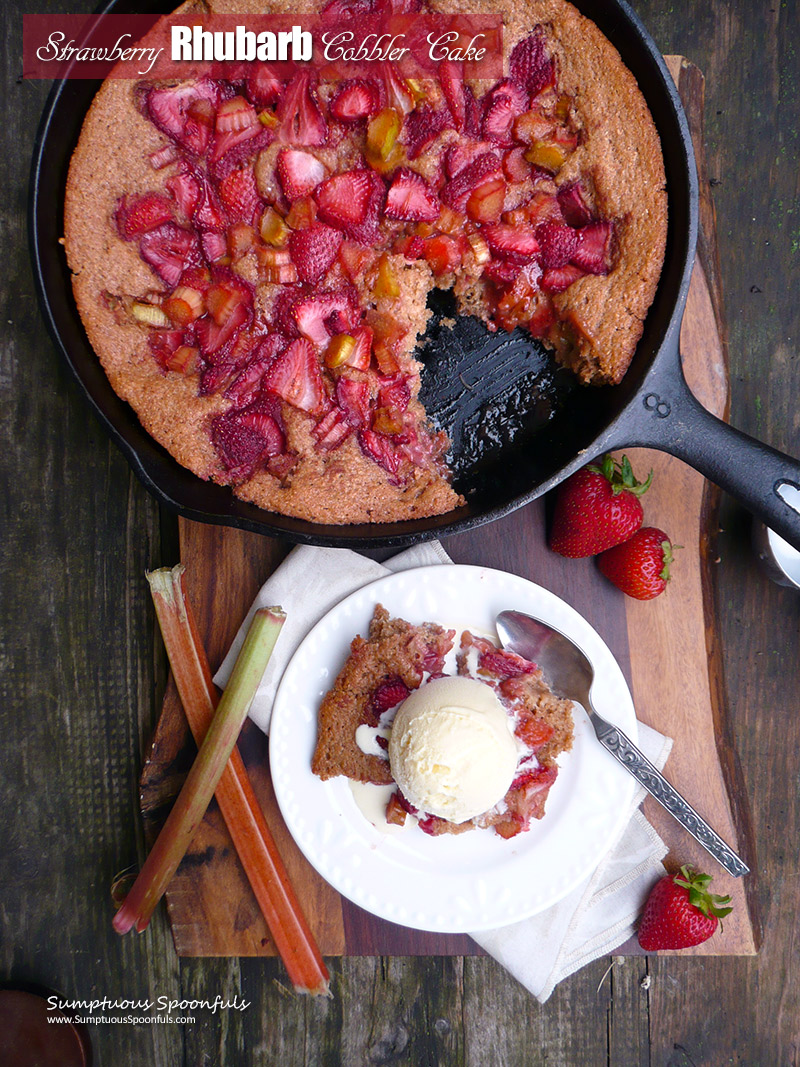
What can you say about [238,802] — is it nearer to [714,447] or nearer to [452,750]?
[452,750]

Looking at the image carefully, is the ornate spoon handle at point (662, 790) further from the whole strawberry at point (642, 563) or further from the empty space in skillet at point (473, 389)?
the empty space in skillet at point (473, 389)

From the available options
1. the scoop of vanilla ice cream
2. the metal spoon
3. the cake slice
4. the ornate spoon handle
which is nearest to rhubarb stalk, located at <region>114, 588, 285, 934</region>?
the cake slice

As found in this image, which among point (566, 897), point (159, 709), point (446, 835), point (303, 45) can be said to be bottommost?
point (566, 897)

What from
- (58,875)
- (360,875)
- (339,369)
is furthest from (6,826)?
(339,369)

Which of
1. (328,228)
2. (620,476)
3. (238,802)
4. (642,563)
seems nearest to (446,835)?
(238,802)

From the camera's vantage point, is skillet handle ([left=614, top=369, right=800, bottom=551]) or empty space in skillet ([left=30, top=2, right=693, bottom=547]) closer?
skillet handle ([left=614, top=369, right=800, bottom=551])

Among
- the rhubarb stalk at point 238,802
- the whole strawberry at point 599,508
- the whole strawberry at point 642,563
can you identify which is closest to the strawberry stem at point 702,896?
the whole strawberry at point 642,563

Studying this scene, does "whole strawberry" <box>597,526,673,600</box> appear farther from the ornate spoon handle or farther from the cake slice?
the cake slice
